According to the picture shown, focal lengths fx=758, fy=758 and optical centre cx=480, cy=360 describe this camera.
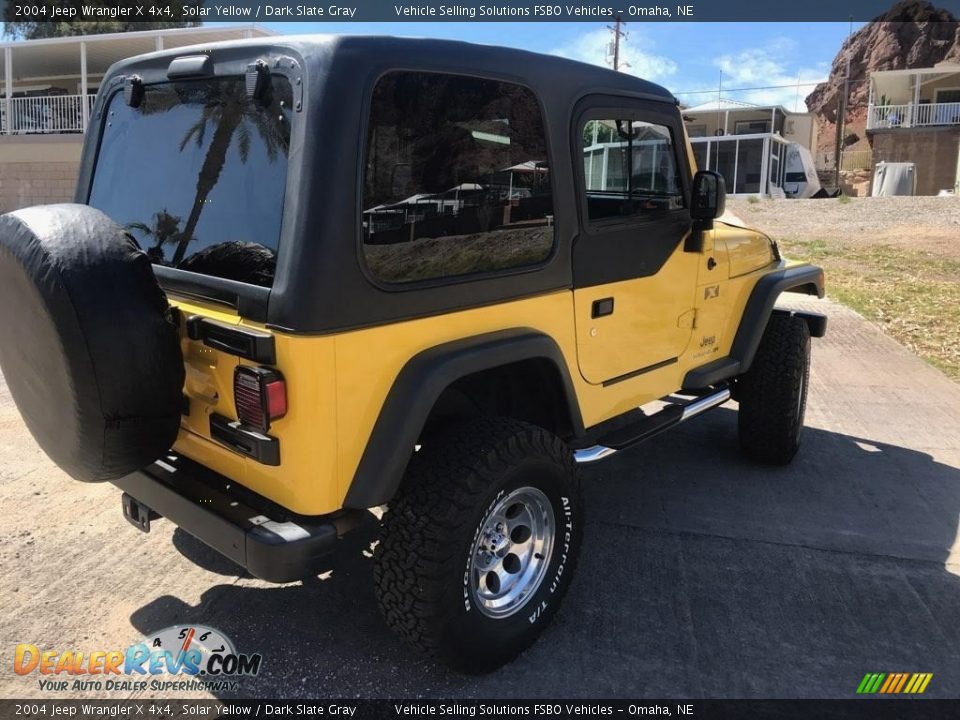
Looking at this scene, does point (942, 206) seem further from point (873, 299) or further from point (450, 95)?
point (450, 95)

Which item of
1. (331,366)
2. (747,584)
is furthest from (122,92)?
(747,584)

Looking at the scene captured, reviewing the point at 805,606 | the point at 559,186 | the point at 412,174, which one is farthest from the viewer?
the point at 805,606

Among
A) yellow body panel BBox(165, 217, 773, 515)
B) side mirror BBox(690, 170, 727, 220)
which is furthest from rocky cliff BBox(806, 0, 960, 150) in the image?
yellow body panel BBox(165, 217, 773, 515)

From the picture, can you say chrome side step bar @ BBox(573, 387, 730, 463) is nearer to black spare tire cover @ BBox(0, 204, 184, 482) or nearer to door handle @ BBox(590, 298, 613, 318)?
door handle @ BBox(590, 298, 613, 318)

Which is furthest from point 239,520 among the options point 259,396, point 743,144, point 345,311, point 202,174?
point 743,144

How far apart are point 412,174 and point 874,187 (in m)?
32.5

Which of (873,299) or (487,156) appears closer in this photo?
(487,156)

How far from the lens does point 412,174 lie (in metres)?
2.41

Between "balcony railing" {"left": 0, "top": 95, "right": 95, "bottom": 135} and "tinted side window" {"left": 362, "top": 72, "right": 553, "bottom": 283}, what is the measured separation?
21060 mm

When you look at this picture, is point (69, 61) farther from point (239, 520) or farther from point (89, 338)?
point (239, 520)

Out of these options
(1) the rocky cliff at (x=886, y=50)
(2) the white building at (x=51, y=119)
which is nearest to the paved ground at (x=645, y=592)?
(2) the white building at (x=51, y=119)

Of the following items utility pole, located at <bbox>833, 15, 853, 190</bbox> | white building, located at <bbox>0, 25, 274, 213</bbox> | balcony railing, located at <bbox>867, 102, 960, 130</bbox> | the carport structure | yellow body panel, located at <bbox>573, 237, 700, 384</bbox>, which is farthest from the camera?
utility pole, located at <bbox>833, 15, 853, 190</bbox>

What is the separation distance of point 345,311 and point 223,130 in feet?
2.76

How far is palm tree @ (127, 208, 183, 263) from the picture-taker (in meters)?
2.70
